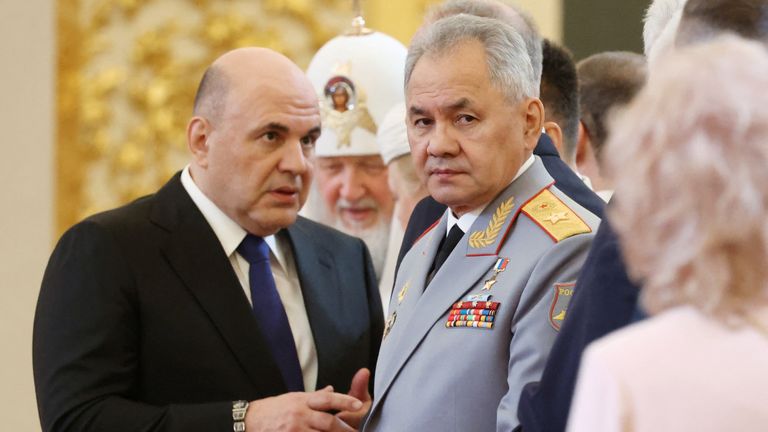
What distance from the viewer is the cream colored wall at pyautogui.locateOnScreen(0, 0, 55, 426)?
19.6 ft

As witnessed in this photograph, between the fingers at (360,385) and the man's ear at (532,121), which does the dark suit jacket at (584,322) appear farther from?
the fingers at (360,385)

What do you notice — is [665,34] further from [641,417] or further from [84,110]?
[84,110]

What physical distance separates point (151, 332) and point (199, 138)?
0.52 meters

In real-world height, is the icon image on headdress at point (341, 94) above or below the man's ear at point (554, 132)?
above

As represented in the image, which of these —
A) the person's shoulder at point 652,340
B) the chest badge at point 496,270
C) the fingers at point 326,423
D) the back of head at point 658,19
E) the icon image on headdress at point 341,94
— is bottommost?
the fingers at point 326,423

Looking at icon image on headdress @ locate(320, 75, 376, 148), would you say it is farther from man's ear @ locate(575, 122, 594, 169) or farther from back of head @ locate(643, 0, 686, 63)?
back of head @ locate(643, 0, 686, 63)

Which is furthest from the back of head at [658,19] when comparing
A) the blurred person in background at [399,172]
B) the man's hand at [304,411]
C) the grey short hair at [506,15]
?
the blurred person in background at [399,172]

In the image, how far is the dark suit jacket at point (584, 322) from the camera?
67.7 inches

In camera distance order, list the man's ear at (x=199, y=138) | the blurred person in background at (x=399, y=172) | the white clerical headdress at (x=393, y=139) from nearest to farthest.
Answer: the man's ear at (x=199, y=138) < the blurred person in background at (x=399, y=172) < the white clerical headdress at (x=393, y=139)

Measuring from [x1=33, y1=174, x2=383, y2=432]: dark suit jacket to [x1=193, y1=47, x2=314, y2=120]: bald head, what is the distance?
0.21 metres

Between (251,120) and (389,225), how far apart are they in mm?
1686

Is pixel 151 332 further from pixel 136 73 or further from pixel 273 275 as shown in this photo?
pixel 136 73

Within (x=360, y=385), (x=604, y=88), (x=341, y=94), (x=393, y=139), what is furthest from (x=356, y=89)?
(x=360, y=385)

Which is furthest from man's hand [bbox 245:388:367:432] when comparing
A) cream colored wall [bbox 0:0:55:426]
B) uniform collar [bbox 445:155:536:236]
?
cream colored wall [bbox 0:0:55:426]
